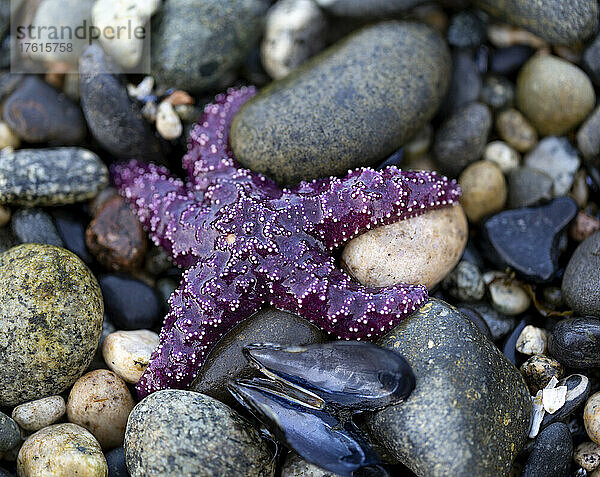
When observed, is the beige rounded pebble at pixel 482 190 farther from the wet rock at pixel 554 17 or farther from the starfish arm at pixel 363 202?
the wet rock at pixel 554 17

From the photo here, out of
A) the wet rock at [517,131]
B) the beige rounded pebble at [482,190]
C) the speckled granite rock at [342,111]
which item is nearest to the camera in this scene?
the speckled granite rock at [342,111]

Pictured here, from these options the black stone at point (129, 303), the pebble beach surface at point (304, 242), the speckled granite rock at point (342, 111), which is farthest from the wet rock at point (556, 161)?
the black stone at point (129, 303)

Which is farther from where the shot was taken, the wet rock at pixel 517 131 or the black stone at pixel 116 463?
the wet rock at pixel 517 131

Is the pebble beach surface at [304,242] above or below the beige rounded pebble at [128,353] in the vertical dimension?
above

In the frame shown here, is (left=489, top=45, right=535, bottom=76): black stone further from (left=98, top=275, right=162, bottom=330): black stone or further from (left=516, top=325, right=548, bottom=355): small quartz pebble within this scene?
(left=98, top=275, right=162, bottom=330): black stone

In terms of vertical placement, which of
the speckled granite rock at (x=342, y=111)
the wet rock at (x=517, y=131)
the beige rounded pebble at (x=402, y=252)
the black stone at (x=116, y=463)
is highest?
the speckled granite rock at (x=342, y=111)

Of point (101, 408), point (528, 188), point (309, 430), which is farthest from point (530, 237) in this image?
point (101, 408)

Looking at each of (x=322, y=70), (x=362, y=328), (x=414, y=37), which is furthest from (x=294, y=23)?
(x=362, y=328)
